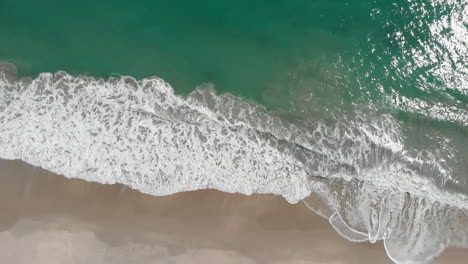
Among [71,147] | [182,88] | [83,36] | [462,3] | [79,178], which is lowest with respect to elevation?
[79,178]

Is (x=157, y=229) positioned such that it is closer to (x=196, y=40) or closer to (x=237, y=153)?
(x=237, y=153)

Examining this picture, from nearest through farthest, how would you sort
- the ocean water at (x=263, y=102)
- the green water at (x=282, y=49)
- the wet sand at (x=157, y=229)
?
1. the wet sand at (x=157, y=229)
2. the ocean water at (x=263, y=102)
3. the green water at (x=282, y=49)

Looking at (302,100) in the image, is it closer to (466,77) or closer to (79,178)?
(466,77)

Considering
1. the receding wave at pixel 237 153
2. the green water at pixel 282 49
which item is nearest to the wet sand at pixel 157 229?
the receding wave at pixel 237 153

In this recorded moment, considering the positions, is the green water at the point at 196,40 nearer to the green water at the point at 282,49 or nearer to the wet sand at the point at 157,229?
the green water at the point at 282,49

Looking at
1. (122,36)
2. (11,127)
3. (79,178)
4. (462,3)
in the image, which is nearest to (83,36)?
(122,36)

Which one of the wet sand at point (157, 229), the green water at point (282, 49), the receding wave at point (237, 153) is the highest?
the green water at point (282, 49)

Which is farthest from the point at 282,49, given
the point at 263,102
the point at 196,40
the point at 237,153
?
the point at 237,153

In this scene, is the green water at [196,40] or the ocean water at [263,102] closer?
the ocean water at [263,102]
